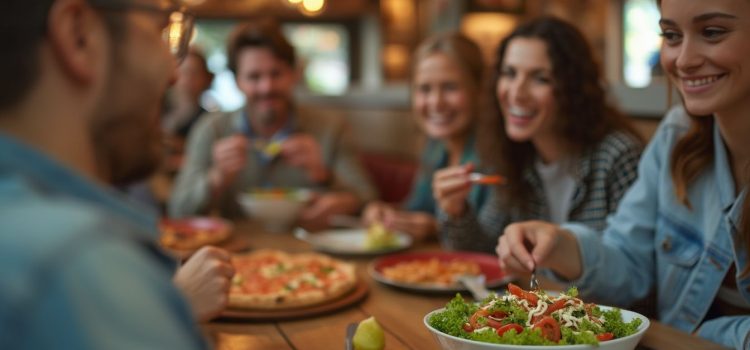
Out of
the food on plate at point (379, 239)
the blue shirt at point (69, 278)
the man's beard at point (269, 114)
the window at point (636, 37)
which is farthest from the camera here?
the window at point (636, 37)

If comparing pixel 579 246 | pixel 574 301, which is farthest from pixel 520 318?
pixel 579 246

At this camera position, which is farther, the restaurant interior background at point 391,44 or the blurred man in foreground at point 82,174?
the restaurant interior background at point 391,44

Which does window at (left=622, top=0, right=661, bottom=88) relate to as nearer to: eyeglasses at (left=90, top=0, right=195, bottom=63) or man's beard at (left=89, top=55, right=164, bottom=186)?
eyeglasses at (left=90, top=0, right=195, bottom=63)

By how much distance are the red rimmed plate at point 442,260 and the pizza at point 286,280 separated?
0.09 metres

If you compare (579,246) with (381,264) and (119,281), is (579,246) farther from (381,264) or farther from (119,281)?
(119,281)

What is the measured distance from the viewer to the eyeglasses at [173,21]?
2.83ft

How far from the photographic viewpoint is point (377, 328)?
1.43 m

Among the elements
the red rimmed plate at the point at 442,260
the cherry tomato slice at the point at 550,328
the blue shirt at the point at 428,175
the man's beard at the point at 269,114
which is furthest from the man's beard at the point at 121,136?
the man's beard at the point at 269,114

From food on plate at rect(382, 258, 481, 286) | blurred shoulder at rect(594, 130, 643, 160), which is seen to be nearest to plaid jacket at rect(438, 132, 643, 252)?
blurred shoulder at rect(594, 130, 643, 160)

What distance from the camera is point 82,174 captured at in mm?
792

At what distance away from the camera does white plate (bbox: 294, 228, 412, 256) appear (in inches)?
96.6

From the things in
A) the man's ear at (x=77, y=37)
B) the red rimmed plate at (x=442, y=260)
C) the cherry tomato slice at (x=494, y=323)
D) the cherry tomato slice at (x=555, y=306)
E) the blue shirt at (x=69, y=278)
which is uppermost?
the man's ear at (x=77, y=37)

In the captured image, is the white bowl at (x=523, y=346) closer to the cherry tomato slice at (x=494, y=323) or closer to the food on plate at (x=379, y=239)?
the cherry tomato slice at (x=494, y=323)

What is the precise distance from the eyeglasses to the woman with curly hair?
4.01ft
